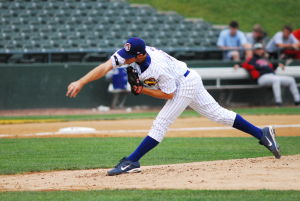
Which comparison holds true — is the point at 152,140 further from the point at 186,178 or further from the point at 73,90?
the point at 73,90

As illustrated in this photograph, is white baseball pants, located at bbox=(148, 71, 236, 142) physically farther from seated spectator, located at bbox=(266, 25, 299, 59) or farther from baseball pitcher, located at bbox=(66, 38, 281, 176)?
seated spectator, located at bbox=(266, 25, 299, 59)

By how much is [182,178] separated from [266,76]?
11.0 m

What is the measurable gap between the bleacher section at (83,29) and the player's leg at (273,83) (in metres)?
2.04

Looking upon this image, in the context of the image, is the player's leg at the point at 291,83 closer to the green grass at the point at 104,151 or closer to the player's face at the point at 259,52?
the player's face at the point at 259,52

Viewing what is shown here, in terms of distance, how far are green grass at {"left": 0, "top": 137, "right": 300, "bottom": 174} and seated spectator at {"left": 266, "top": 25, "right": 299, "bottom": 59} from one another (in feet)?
25.9

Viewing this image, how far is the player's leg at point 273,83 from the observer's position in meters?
17.3

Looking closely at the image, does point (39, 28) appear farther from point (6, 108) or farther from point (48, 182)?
point (48, 182)

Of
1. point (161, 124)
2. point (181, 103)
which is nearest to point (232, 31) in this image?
point (181, 103)

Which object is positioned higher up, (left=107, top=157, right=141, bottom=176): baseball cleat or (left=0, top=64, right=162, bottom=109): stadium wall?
(left=107, top=157, right=141, bottom=176): baseball cleat

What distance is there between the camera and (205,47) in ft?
63.6

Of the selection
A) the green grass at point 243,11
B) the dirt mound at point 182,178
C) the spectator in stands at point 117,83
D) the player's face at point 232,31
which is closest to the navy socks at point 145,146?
the dirt mound at point 182,178

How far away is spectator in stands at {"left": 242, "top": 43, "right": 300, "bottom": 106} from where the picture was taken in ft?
57.1

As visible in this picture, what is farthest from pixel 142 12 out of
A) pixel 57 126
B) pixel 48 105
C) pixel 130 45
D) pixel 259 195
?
pixel 259 195

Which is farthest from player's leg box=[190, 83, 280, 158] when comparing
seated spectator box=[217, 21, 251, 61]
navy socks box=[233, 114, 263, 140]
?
seated spectator box=[217, 21, 251, 61]
